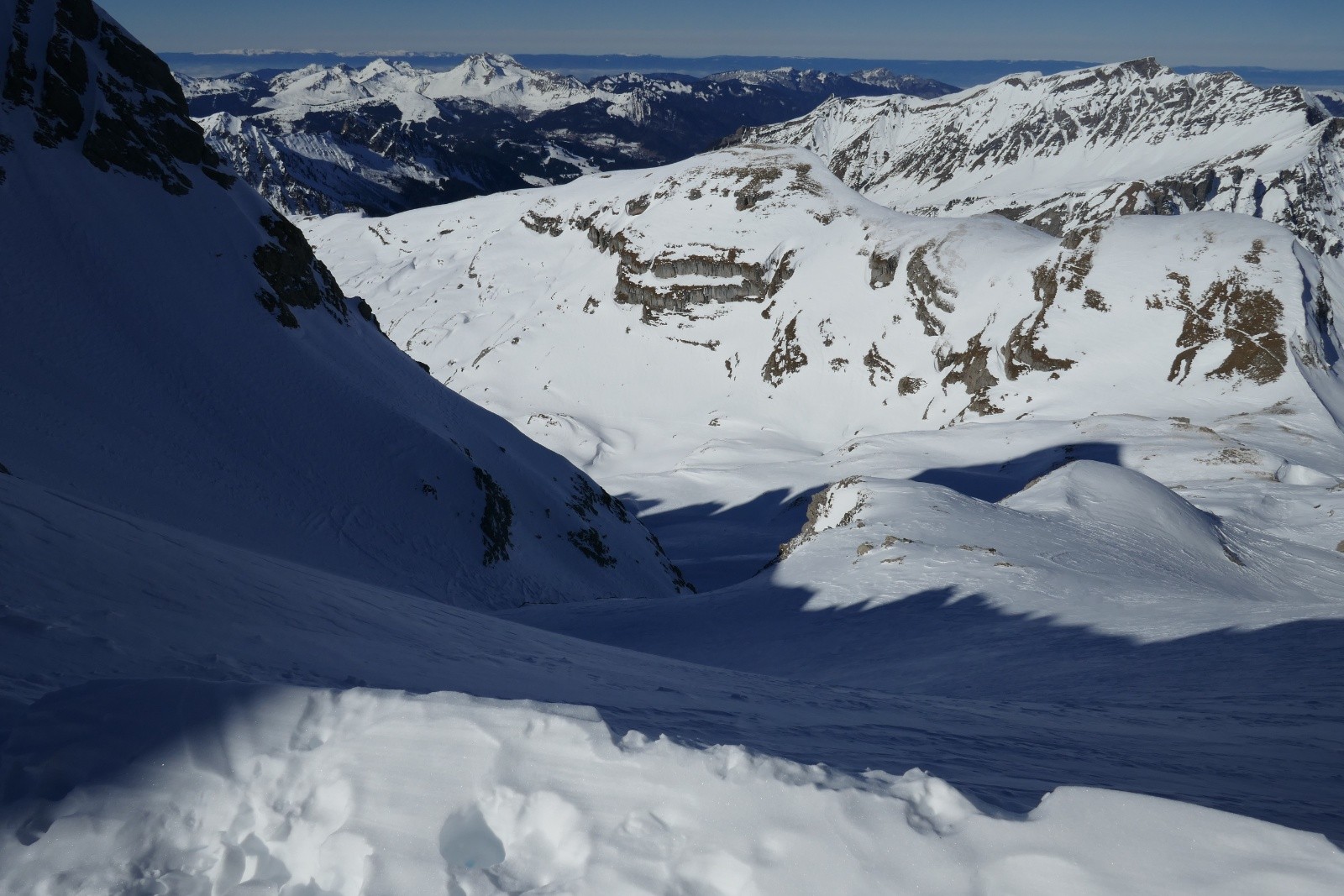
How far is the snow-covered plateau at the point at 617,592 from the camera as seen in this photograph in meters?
3.67

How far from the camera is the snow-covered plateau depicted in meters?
3.67

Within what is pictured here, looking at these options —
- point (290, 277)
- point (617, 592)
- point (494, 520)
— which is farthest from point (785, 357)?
point (494, 520)

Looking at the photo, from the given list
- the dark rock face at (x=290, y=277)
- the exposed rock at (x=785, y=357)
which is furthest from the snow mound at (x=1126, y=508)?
the exposed rock at (x=785, y=357)

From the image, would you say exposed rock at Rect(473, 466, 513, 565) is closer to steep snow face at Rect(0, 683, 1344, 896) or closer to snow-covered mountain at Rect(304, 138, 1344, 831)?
snow-covered mountain at Rect(304, 138, 1344, 831)

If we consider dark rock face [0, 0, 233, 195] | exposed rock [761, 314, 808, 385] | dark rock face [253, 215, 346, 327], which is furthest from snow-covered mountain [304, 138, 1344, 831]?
dark rock face [0, 0, 233, 195]

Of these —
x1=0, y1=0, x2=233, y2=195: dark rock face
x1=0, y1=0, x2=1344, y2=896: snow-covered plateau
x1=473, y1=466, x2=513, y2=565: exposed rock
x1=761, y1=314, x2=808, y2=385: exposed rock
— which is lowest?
x1=473, y1=466, x2=513, y2=565: exposed rock

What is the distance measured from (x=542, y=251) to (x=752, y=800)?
10742 centimetres

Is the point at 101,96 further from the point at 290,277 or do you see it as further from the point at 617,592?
the point at 617,592

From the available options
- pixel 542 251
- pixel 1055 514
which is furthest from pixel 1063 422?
pixel 542 251

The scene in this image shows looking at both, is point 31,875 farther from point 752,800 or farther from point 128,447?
point 128,447

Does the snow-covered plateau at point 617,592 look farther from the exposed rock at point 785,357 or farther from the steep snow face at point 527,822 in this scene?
the exposed rock at point 785,357

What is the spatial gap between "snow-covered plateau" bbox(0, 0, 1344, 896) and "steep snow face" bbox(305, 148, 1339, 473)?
0.47 meters

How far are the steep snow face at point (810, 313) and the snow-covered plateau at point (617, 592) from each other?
47 centimetres

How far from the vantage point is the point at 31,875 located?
11.3 ft
